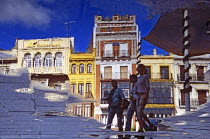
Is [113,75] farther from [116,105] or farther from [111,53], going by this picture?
[116,105]

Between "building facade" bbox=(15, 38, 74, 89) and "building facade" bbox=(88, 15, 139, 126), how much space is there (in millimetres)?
406

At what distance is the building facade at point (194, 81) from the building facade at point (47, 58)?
1568 mm

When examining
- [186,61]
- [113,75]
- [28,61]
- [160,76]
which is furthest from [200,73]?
[28,61]

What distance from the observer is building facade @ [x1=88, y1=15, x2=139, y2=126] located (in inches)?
171

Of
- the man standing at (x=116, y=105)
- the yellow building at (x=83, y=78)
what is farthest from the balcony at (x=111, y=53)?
the man standing at (x=116, y=105)

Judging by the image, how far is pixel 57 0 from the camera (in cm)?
445

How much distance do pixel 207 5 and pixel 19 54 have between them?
2817mm

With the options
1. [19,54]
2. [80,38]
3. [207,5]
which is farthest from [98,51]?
[207,5]

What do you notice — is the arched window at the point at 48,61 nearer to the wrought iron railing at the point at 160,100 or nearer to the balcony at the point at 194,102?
the wrought iron railing at the point at 160,100

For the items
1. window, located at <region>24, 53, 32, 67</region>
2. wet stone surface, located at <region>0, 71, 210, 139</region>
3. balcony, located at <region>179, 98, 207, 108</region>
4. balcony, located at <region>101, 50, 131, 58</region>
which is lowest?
wet stone surface, located at <region>0, 71, 210, 139</region>

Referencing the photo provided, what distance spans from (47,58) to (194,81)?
6.94ft

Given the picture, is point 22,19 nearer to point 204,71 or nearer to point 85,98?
point 85,98

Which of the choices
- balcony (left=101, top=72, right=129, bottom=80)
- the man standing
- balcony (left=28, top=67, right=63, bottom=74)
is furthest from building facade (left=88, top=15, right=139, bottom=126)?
balcony (left=28, top=67, right=63, bottom=74)

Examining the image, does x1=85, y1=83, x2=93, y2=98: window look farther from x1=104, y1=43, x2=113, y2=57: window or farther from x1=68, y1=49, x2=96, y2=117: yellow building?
x1=104, y1=43, x2=113, y2=57: window
